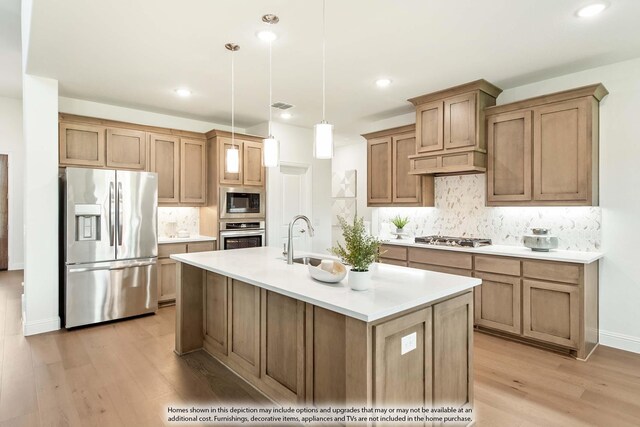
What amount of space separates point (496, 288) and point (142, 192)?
4099mm

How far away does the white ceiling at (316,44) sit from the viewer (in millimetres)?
2428

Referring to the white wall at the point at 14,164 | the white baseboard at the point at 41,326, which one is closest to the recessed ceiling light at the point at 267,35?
the white baseboard at the point at 41,326

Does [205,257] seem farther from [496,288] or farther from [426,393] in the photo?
[496,288]

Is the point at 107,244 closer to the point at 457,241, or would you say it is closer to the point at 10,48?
the point at 10,48

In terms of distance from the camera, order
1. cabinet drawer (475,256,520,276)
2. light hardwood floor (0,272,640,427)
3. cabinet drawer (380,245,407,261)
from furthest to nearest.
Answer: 1. cabinet drawer (380,245,407,261)
2. cabinet drawer (475,256,520,276)
3. light hardwood floor (0,272,640,427)

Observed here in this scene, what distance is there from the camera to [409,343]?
1.75 meters

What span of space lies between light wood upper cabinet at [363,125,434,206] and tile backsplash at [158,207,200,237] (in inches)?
106

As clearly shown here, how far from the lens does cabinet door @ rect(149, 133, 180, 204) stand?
477 cm

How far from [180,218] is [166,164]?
0.88 metres

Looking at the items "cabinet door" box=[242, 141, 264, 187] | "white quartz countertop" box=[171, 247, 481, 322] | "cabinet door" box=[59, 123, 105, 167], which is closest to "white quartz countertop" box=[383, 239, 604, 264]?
"white quartz countertop" box=[171, 247, 481, 322]

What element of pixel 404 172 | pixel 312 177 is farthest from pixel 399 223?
pixel 312 177

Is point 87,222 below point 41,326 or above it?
above

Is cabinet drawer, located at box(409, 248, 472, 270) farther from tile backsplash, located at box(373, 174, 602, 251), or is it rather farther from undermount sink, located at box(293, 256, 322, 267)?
undermount sink, located at box(293, 256, 322, 267)

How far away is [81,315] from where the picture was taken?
152 inches
